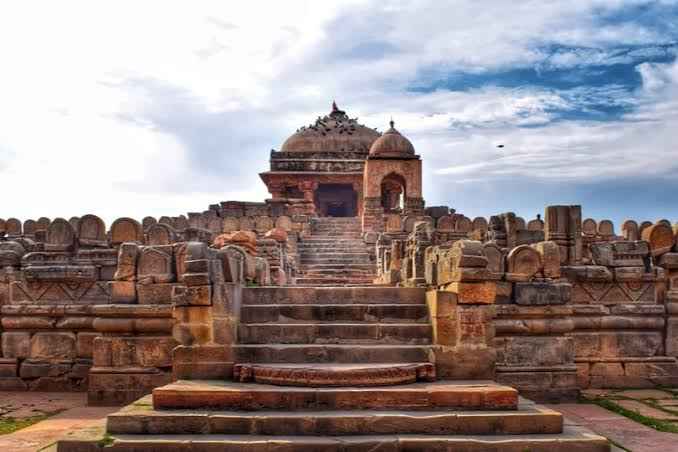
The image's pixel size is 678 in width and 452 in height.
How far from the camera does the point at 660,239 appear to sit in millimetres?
8594

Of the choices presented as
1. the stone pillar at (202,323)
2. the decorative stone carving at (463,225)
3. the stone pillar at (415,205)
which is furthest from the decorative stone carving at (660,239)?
the stone pillar at (415,205)

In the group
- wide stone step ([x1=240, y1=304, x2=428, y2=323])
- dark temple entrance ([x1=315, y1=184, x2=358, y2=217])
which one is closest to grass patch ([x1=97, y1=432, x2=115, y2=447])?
wide stone step ([x1=240, y1=304, x2=428, y2=323])

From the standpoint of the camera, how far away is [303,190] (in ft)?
109

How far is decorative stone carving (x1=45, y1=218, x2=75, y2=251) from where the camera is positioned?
900 centimetres

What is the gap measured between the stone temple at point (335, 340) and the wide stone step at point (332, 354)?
14 mm

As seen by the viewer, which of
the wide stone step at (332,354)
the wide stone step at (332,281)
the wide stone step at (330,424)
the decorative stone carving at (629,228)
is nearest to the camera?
the wide stone step at (330,424)

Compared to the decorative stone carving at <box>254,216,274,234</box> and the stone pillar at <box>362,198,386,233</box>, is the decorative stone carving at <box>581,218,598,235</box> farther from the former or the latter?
the decorative stone carving at <box>254,216,274,234</box>

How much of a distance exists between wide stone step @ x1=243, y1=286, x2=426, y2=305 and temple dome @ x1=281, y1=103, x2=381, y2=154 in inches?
1122

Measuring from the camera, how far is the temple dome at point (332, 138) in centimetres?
3609

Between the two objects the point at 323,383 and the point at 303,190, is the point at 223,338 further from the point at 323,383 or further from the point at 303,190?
the point at 303,190

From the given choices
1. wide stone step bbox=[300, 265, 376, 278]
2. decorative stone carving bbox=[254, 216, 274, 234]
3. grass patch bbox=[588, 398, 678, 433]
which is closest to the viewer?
grass patch bbox=[588, 398, 678, 433]

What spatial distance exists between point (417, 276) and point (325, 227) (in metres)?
15.5

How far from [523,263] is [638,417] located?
1.95 metres

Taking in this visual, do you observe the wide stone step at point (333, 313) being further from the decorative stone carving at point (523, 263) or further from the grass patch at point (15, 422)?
the grass patch at point (15, 422)
